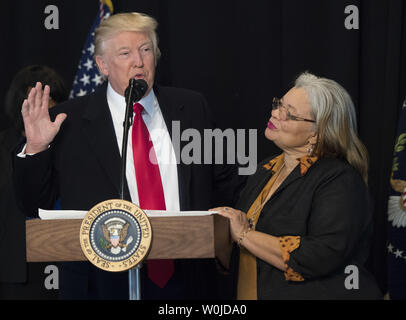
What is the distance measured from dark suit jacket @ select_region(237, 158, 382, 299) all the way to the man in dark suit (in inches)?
12.1

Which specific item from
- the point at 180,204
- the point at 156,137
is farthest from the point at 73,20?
the point at 180,204

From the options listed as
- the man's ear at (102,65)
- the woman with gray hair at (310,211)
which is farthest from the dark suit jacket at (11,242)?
the woman with gray hair at (310,211)

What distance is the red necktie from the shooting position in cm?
229

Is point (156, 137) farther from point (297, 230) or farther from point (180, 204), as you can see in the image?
point (297, 230)

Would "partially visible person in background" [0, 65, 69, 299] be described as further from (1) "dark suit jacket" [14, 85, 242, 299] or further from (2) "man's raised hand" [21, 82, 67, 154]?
(2) "man's raised hand" [21, 82, 67, 154]

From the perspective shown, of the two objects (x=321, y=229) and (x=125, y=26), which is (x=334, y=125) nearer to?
(x=321, y=229)

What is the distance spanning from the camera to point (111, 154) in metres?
2.42

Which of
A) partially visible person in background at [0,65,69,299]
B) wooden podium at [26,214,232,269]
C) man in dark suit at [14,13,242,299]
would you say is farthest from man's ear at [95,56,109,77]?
wooden podium at [26,214,232,269]

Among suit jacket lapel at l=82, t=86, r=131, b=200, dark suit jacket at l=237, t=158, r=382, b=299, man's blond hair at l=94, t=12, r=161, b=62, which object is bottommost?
dark suit jacket at l=237, t=158, r=382, b=299

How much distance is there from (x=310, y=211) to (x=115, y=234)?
3.17 ft

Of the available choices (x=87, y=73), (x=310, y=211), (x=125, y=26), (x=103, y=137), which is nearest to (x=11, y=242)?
(x=87, y=73)

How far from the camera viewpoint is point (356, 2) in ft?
11.4

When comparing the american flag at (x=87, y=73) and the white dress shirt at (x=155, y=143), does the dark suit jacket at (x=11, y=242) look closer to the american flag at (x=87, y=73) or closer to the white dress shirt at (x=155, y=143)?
the american flag at (x=87, y=73)

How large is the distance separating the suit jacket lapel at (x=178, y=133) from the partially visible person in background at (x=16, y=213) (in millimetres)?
1006
